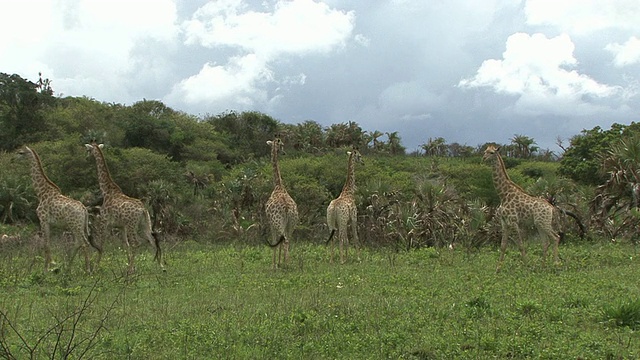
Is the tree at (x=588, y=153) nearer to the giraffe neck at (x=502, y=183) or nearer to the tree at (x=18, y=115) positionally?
the giraffe neck at (x=502, y=183)

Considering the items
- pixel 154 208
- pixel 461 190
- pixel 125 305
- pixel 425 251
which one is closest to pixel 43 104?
pixel 154 208

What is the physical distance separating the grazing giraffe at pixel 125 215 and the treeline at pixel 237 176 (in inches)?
338

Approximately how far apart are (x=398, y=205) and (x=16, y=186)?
66.4 ft

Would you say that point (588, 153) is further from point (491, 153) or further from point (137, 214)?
point (137, 214)

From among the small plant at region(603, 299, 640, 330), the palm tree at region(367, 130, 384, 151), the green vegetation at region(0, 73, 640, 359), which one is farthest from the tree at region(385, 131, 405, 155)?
the small plant at region(603, 299, 640, 330)

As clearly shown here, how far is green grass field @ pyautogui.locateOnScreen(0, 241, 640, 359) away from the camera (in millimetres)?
7262

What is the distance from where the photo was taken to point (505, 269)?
1361 cm

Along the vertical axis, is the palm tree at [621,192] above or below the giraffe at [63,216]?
above

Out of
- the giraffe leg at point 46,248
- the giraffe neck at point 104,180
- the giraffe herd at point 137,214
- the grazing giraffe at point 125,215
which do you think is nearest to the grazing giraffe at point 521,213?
the giraffe herd at point 137,214

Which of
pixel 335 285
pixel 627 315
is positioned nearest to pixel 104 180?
pixel 335 285

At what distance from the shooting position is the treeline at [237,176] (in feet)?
68.9

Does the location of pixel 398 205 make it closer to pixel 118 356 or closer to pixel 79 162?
pixel 118 356

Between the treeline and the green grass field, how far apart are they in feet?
19.3

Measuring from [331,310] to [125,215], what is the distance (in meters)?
6.96
